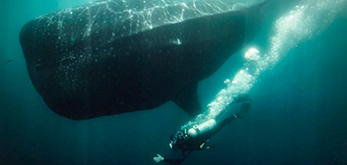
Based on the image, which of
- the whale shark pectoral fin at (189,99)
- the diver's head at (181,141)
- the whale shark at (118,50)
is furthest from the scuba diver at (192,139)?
the whale shark at (118,50)

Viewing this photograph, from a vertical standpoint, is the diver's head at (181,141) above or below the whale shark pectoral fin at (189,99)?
below

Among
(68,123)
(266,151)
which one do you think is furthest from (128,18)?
(266,151)

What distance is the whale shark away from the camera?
3676mm

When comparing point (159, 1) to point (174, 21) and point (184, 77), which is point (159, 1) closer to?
point (174, 21)

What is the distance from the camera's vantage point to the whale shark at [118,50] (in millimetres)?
3676

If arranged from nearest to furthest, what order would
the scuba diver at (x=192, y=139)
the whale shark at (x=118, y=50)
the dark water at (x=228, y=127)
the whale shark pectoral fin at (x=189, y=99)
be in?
the whale shark at (x=118, y=50) < the whale shark pectoral fin at (x=189, y=99) < the scuba diver at (x=192, y=139) < the dark water at (x=228, y=127)

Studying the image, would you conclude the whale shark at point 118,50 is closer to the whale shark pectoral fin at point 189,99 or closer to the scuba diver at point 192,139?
the whale shark pectoral fin at point 189,99

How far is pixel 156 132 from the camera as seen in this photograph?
1219 inches

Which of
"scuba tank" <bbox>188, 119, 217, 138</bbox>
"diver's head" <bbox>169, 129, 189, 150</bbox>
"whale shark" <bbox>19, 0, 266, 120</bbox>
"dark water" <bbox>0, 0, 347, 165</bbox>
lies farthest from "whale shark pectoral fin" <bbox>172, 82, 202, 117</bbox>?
"dark water" <bbox>0, 0, 347, 165</bbox>

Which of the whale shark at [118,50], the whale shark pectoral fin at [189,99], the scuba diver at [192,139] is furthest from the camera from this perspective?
the scuba diver at [192,139]

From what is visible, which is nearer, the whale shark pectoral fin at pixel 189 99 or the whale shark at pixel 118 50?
the whale shark at pixel 118 50

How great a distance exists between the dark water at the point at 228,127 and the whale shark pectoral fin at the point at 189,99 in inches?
578

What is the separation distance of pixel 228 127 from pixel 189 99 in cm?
2683

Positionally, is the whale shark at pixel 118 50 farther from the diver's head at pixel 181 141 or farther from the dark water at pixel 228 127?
the dark water at pixel 228 127
